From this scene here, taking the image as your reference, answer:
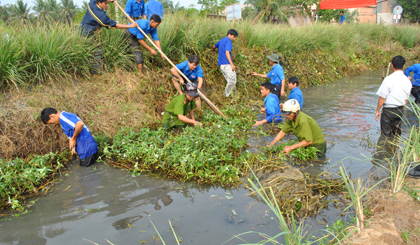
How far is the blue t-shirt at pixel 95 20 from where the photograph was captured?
6.00 m

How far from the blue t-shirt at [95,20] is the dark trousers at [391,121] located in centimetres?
598

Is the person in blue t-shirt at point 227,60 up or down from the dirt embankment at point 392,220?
up

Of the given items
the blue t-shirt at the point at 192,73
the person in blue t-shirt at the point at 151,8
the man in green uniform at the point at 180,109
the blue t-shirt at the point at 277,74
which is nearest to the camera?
the man in green uniform at the point at 180,109

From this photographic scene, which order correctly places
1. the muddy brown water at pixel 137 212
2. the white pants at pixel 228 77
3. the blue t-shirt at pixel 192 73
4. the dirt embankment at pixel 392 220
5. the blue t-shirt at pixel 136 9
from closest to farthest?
1. the dirt embankment at pixel 392 220
2. the muddy brown water at pixel 137 212
3. the blue t-shirt at pixel 192 73
4. the blue t-shirt at pixel 136 9
5. the white pants at pixel 228 77

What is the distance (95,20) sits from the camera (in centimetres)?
617

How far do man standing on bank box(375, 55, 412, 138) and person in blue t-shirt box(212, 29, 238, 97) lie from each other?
3754 mm

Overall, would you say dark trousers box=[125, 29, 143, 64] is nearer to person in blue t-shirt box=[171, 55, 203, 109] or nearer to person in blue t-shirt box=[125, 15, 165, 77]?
person in blue t-shirt box=[125, 15, 165, 77]

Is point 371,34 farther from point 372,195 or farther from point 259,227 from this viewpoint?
point 259,227

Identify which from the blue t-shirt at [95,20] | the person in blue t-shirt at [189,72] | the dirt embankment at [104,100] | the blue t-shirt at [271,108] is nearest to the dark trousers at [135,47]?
the dirt embankment at [104,100]

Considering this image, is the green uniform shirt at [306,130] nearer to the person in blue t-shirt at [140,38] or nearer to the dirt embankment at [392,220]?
the dirt embankment at [392,220]

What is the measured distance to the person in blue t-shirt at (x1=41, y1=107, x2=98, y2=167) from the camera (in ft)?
14.5

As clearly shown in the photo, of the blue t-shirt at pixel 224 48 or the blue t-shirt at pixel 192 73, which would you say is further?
the blue t-shirt at pixel 224 48

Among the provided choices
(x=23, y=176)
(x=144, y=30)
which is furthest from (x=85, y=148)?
(x=144, y=30)

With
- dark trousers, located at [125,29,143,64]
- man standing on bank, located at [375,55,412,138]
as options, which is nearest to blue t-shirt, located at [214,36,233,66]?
dark trousers, located at [125,29,143,64]
